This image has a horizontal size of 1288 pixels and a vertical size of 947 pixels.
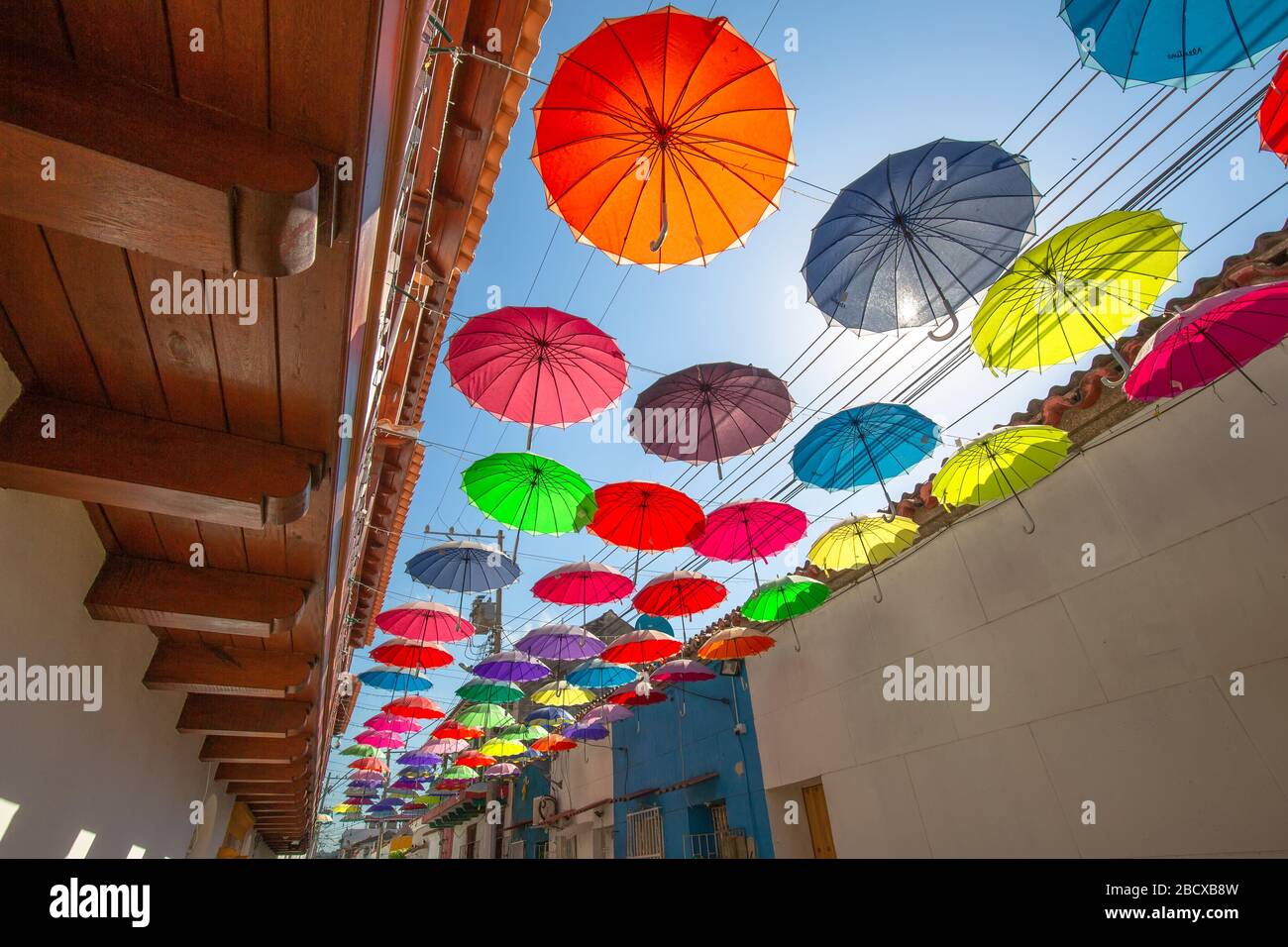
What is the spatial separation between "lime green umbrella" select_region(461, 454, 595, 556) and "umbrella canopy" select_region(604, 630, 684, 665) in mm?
3199

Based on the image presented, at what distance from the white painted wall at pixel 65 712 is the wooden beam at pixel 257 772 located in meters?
3.09

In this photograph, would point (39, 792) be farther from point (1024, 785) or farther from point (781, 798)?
point (781, 798)

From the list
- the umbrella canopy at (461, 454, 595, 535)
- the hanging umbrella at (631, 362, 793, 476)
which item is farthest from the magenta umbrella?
the hanging umbrella at (631, 362, 793, 476)

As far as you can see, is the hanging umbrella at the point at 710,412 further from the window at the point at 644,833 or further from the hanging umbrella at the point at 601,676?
the window at the point at 644,833

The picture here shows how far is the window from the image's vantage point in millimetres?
12289

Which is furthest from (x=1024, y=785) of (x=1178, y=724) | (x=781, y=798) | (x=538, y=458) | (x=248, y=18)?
(x=248, y=18)

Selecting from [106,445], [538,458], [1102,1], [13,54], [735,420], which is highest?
[1102,1]

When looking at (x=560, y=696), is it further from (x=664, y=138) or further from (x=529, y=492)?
(x=664, y=138)

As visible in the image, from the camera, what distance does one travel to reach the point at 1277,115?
3637 millimetres

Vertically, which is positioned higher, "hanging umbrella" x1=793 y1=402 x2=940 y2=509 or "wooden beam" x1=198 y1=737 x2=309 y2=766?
"hanging umbrella" x1=793 y1=402 x2=940 y2=509

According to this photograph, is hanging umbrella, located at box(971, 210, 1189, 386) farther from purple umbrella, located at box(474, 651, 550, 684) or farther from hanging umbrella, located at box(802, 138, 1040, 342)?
purple umbrella, located at box(474, 651, 550, 684)

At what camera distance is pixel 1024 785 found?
6125mm

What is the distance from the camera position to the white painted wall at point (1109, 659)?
15.7 feet

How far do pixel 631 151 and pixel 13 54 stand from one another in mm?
→ 3414
